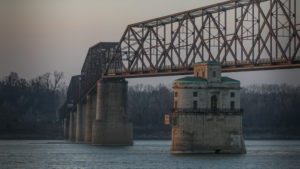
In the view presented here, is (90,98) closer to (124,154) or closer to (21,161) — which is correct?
(124,154)

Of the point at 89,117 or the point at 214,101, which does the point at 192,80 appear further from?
the point at 89,117

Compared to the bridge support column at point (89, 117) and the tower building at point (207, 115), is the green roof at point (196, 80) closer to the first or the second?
the tower building at point (207, 115)

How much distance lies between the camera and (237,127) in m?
128

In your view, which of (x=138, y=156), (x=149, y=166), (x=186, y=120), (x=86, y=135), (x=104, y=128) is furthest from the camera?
(x=86, y=135)

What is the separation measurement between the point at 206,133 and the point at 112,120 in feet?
168

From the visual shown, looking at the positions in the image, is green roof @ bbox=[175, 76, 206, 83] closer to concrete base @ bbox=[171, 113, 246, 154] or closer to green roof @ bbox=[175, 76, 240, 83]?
green roof @ bbox=[175, 76, 240, 83]

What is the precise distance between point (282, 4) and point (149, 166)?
116 ft

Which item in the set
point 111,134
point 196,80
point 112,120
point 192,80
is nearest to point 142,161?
point 192,80

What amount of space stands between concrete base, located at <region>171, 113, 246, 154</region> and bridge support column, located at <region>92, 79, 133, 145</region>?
47149 mm

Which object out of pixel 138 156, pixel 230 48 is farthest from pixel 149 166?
pixel 230 48

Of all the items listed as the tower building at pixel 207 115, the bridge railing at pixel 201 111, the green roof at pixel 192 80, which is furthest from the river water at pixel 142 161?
the green roof at pixel 192 80

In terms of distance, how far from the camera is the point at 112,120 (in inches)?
6855

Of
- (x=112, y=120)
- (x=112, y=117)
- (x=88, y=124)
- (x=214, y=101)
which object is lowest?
(x=88, y=124)

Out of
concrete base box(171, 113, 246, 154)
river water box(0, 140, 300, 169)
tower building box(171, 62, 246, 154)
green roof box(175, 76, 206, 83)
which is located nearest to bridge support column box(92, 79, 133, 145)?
river water box(0, 140, 300, 169)
